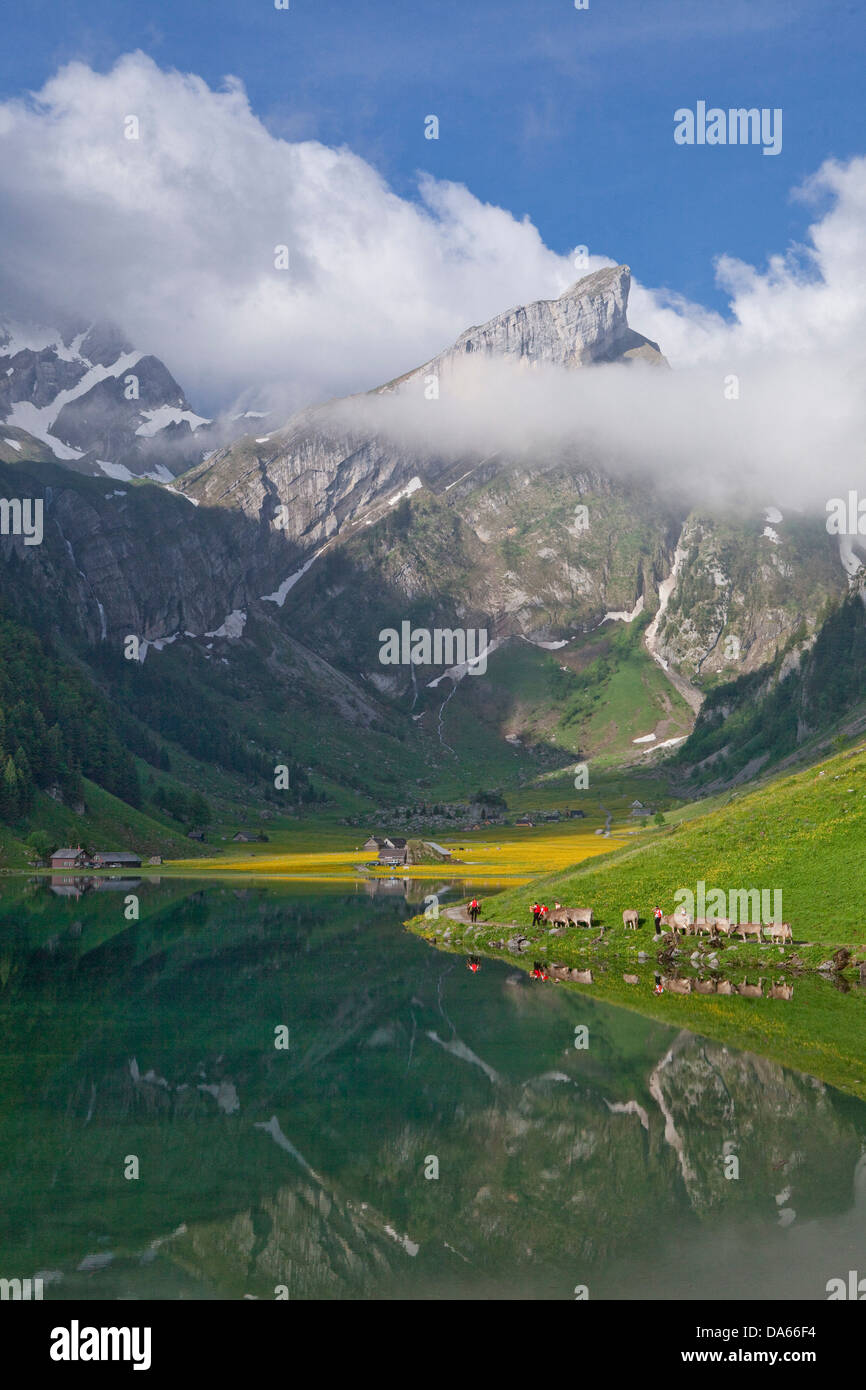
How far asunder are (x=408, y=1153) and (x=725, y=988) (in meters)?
26.3

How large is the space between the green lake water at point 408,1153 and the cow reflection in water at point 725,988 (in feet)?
16.4

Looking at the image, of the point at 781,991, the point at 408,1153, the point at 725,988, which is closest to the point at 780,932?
the point at 725,988

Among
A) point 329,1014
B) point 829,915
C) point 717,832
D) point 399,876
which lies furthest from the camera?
point 399,876

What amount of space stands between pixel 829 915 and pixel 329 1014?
2763 centimetres

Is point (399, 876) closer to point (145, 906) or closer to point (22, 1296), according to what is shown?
point (145, 906)

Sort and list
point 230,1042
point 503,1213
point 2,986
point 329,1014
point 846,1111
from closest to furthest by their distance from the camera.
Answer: point 503,1213 → point 846,1111 → point 230,1042 → point 329,1014 → point 2,986

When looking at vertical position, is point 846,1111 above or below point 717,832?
below

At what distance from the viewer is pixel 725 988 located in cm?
4956

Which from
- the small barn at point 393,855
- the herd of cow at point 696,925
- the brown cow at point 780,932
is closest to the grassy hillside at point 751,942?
the brown cow at point 780,932

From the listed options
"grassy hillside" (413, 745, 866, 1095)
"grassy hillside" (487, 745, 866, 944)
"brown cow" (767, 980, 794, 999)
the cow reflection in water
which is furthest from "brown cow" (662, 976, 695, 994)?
"grassy hillside" (487, 745, 866, 944)

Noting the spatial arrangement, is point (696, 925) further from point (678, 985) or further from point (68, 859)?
point (68, 859)

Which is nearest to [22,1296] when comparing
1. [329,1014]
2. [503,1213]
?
[503,1213]

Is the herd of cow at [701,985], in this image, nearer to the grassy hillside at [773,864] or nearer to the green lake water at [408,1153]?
the green lake water at [408,1153]
